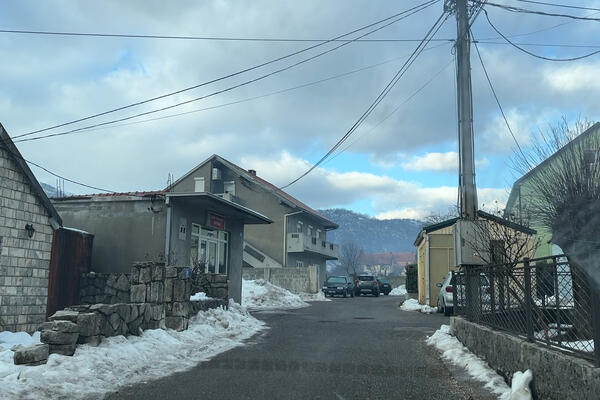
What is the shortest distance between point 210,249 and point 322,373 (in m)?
12.7

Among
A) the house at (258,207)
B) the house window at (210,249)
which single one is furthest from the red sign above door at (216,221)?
the house at (258,207)

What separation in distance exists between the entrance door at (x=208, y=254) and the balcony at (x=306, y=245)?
20558 mm

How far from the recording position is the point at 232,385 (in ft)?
24.3

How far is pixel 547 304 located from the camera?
6359mm

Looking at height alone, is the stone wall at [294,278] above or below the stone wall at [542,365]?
above

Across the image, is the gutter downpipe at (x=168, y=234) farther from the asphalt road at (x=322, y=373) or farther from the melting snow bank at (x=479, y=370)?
the melting snow bank at (x=479, y=370)

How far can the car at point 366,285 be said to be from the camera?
138ft

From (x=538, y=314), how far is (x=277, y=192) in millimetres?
37247

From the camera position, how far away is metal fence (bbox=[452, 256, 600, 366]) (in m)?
5.21

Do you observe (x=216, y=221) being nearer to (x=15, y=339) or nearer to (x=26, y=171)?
(x=26, y=171)

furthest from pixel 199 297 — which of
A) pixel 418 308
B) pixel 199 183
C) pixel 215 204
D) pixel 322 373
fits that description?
pixel 199 183

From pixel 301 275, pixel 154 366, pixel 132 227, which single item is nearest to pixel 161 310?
pixel 154 366

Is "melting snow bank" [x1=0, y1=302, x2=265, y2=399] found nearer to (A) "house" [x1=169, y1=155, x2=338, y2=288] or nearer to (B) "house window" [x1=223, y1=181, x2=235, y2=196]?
→ (A) "house" [x1=169, y1=155, x2=338, y2=288]

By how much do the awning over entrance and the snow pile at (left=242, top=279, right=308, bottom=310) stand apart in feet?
15.9
